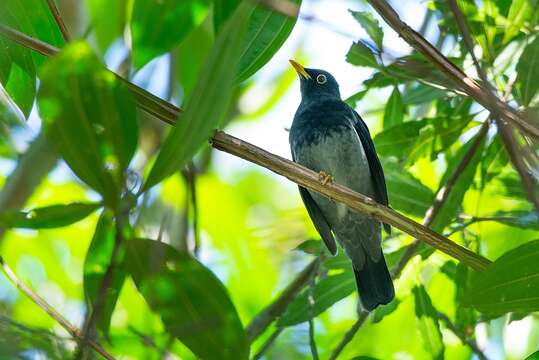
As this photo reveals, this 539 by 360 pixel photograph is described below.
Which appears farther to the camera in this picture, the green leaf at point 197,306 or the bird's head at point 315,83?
the bird's head at point 315,83

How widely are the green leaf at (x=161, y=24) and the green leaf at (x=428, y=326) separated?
93.1 inches

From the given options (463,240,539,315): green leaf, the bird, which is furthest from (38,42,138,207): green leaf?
the bird

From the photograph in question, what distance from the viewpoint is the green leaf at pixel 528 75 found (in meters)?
3.89

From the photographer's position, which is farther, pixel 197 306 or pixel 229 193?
pixel 229 193

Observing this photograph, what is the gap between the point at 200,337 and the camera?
2.82 m

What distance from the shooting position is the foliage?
90.7 inches

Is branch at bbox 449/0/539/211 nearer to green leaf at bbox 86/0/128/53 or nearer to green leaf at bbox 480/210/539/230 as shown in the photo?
green leaf at bbox 480/210/539/230

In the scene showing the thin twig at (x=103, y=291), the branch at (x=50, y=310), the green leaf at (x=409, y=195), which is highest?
the green leaf at (x=409, y=195)

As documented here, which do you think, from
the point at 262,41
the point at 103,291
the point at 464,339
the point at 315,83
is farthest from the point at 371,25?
the point at 103,291

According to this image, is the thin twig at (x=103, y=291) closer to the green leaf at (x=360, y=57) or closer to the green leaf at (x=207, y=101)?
the green leaf at (x=207, y=101)

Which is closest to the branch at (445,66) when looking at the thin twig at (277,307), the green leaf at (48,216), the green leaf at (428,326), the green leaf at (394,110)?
the green leaf at (48,216)

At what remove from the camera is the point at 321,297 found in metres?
4.39

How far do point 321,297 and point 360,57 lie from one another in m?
1.33

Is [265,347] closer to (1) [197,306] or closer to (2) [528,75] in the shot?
(1) [197,306]
